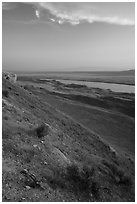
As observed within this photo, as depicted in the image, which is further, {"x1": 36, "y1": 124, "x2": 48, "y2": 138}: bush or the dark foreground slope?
{"x1": 36, "y1": 124, "x2": 48, "y2": 138}: bush

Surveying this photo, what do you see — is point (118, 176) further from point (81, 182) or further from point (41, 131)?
point (41, 131)

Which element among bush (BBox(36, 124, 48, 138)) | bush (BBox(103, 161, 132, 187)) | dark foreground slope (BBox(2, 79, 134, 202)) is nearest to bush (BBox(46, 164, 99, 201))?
dark foreground slope (BBox(2, 79, 134, 202))

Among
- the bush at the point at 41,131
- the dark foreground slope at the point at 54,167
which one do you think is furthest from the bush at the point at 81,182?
the bush at the point at 41,131

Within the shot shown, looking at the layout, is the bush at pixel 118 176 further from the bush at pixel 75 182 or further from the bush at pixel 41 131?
the bush at pixel 41 131

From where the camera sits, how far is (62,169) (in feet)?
41.3

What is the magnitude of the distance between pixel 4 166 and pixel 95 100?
42.8 meters

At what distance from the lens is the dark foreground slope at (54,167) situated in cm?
1009

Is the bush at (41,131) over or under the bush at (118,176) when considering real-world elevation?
over

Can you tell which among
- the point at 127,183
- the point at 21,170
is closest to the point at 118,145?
the point at 127,183

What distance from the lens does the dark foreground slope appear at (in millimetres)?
10086

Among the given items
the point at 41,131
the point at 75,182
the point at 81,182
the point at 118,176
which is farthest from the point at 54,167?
the point at 118,176

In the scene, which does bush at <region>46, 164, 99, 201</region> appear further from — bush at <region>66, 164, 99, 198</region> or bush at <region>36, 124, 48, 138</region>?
bush at <region>36, 124, 48, 138</region>

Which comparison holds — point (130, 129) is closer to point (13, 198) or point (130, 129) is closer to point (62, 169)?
point (62, 169)

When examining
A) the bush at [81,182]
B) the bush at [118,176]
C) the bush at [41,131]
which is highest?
the bush at [41,131]
